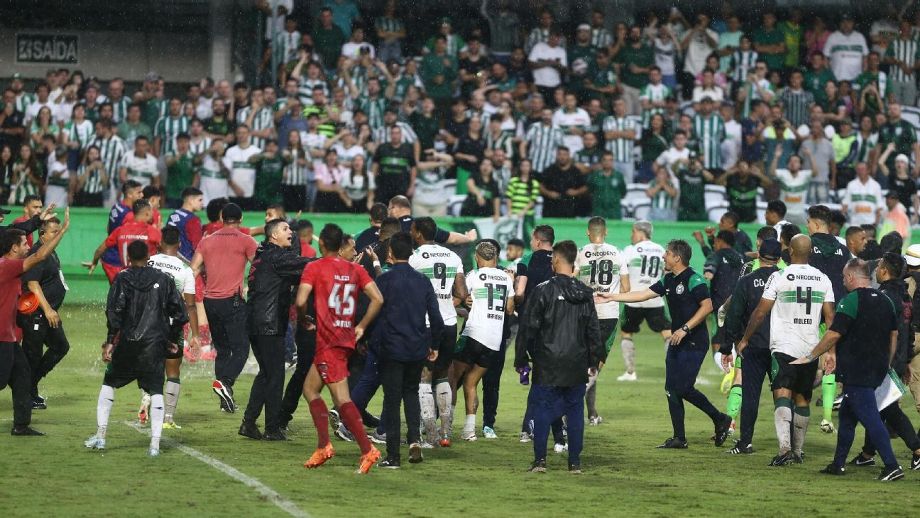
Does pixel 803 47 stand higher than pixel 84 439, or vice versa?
pixel 803 47

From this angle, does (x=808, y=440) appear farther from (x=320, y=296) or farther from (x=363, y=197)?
(x=363, y=197)

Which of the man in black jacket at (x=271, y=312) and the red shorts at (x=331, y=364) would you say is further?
the man in black jacket at (x=271, y=312)

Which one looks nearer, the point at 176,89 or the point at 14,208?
the point at 14,208

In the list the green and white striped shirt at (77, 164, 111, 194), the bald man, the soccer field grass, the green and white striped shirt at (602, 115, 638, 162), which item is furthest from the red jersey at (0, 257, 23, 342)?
the green and white striped shirt at (602, 115, 638, 162)

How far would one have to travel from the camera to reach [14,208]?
22.8m

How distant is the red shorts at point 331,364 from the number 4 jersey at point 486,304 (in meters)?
1.98

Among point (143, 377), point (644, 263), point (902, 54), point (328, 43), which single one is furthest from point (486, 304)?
point (902, 54)

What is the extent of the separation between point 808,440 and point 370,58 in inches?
554

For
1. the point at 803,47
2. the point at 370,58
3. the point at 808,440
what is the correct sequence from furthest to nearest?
the point at 803,47 → the point at 370,58 → the point at 808,440

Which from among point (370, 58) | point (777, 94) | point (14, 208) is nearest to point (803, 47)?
point (777, 94)

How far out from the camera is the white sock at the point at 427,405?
12.1 meters

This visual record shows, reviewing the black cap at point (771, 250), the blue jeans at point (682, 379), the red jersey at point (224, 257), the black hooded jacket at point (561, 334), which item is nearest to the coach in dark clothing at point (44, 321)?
the red jersey at point (224, 257)

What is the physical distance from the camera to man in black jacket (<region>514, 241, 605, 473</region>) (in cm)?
1121

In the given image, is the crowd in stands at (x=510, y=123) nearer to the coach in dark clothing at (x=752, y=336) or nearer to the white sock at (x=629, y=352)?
the white sock at (x=629, y=352)
